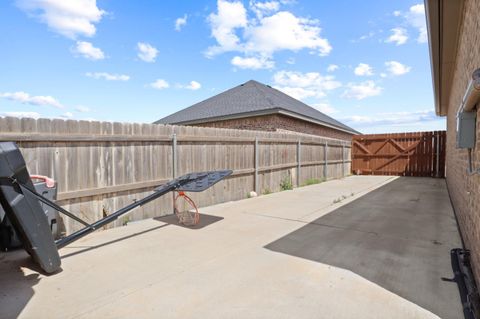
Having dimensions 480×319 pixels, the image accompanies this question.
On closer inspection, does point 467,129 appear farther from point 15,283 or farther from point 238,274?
point 15,283

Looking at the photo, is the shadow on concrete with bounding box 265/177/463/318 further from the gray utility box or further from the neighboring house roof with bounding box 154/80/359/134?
the neighboring house roof with bounding box 154/80/359/134

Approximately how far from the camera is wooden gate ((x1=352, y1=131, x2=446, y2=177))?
13859 mm

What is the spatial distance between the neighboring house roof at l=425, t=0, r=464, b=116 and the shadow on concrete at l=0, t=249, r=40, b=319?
20.9 ft

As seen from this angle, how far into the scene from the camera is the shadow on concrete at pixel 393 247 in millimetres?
2395

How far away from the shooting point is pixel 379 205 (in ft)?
21.1

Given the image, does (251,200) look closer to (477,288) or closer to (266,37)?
(477,288)

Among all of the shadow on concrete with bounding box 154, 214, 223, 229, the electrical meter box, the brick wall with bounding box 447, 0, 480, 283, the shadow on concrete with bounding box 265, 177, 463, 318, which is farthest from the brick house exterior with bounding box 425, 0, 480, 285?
the shadow on concrete with bounding box 154, 214, 223, 229

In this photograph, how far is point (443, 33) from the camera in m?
5.30

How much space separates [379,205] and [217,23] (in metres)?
9.97

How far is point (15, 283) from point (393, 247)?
433 centimetres

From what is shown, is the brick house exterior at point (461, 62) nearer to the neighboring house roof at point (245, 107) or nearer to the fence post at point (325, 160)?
the fence post at point (325, 160)

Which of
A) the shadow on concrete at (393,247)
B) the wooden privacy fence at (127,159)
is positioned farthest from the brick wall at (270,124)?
the shadow on concrete at (393,247)

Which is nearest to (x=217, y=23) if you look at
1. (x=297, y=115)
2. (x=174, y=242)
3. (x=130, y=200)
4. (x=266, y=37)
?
(x=266, y=37)

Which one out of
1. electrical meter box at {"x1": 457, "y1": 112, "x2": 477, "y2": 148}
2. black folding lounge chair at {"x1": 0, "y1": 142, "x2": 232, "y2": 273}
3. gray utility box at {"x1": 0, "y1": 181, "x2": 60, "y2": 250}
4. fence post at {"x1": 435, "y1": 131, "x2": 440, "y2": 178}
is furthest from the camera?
fence post at {"x1": 435, "y1": 131, "x2": 440, "y2": 178}
